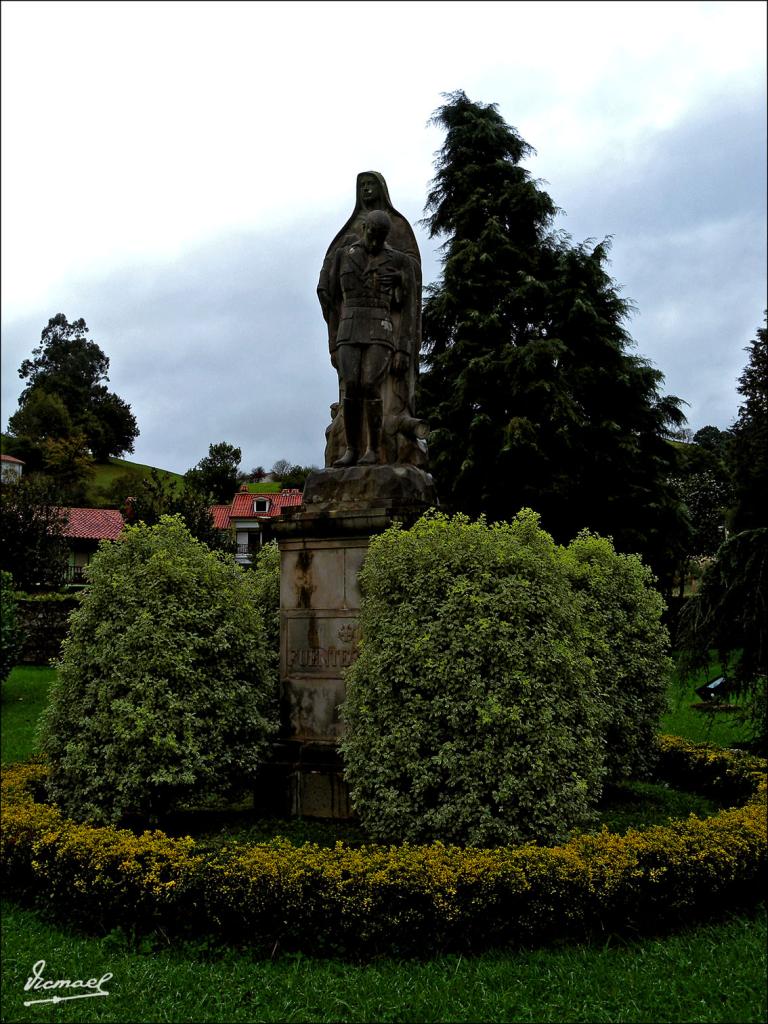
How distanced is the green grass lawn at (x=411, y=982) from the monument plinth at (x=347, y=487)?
7.22 feet

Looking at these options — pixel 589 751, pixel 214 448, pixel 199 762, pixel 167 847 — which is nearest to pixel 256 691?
pixel 199 762

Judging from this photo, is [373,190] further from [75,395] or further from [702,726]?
[75,395]

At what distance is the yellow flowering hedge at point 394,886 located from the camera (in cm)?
443

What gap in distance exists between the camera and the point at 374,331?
7.44 metres

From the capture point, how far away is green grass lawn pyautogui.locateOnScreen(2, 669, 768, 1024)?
3818mm

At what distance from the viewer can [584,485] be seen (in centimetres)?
2028

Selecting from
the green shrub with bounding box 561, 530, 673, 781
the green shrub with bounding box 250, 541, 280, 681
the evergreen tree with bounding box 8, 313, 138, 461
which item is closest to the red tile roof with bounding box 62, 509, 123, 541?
the evergreen tree with bounding box 8, 313, 138, 461

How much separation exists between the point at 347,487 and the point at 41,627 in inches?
566

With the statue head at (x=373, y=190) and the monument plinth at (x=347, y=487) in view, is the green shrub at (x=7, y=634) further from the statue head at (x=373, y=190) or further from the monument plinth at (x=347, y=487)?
the statue head at (x=373, y=190)

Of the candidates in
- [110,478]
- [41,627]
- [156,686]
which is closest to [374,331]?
[156,686]

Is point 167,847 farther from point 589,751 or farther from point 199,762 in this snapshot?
point 589,751

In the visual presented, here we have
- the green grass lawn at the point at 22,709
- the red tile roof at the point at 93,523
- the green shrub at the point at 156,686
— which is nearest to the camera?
the green shrub at the point at 156,686

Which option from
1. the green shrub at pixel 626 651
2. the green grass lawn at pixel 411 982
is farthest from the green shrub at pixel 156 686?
the green shrub at pixel 626 651

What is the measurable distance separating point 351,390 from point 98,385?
2794 inches
